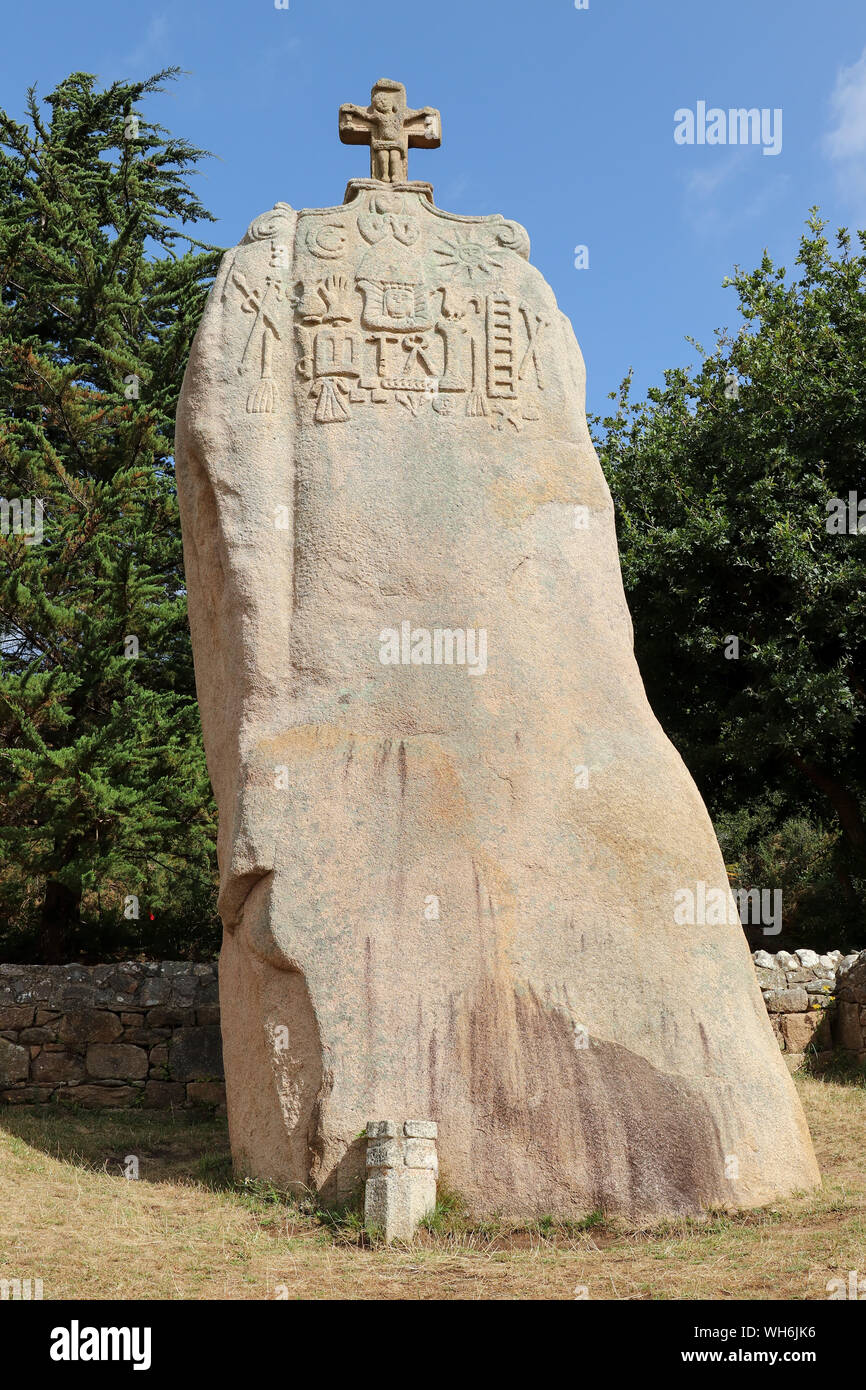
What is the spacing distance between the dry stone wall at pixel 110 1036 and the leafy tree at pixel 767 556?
6.43m

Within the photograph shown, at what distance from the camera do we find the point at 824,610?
12.7m

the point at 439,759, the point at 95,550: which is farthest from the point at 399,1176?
the point at 95,550

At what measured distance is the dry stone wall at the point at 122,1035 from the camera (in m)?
9.73

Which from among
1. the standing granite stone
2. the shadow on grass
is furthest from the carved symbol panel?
the shadow on grass

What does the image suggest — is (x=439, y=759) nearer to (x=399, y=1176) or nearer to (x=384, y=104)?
(x=399, y=1176)

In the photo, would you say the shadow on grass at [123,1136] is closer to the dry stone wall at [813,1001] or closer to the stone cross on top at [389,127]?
the dry stone wall at [813,1001]

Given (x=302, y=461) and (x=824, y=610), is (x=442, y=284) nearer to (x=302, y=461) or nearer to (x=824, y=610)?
(x=302, y=461)

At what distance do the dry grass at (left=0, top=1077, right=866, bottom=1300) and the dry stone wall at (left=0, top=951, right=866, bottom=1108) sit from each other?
9.64 ft

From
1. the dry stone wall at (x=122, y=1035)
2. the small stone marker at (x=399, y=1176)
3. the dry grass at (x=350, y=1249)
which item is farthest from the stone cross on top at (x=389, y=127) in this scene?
the dry stone wall at (x=122, y=1035)

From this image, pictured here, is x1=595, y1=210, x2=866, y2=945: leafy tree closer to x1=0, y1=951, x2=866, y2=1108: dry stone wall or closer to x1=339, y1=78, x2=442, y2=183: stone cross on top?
x1=0, y1=951, x2=866, y2=1108: dry stone wall

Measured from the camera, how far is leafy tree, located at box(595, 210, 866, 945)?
41.9 ft

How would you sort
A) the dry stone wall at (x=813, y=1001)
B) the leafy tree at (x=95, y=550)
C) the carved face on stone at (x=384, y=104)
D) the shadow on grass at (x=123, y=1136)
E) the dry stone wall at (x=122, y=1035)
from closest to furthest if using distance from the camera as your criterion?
the shadow on grass at (x=123, y=1136) < the carved face on stone at (x=384, y=104) < the dry stone wall at (x=122, y=1035) < the dry stone wall at (x=813, y=1001) < the leafy tree at (x=95, y=550)

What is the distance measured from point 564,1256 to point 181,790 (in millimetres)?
7633

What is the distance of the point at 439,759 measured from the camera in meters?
6.34
